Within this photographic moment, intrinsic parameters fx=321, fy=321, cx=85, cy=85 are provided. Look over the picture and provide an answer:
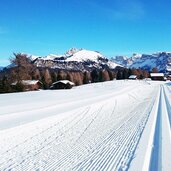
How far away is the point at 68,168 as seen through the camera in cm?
759

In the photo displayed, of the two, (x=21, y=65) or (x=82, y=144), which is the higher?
(x=21, y=65)

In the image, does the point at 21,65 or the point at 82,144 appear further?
the point at 21,65

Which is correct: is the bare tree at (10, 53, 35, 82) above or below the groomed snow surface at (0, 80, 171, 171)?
above

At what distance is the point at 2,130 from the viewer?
37.3ft

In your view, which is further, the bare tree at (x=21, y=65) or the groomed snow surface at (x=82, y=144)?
the bare tree at (x=21, y=65)

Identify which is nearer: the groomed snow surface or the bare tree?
the groomed snow surface

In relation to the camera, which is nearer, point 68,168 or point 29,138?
point 68,168

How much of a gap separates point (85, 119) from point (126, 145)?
6.58 m

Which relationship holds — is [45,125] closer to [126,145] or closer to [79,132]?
[79,132]

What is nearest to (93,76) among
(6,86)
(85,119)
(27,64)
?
(27,64)

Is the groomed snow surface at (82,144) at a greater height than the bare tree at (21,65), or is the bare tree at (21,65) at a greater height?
the bare tree at (21,65)

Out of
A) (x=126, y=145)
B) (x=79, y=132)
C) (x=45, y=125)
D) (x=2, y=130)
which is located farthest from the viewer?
(x=45, y=125)

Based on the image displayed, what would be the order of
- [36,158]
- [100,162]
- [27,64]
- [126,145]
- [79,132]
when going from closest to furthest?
[100,162]
[36,158]
[126,145]
[79,132]
[27,64]

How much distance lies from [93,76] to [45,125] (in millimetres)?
127887
